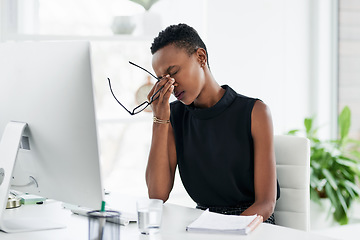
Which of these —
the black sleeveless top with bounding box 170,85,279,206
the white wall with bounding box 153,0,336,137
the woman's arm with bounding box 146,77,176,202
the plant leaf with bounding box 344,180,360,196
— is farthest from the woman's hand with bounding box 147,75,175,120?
the plant leaf with bounding box 344,180,360,196

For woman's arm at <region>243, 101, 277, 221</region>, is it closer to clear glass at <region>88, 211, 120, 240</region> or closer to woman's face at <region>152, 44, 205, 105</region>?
woman's face at <region>152, 44, 205, 105</region>

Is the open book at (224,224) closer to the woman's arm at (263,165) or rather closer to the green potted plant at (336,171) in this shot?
the woman's arm at (263,165)

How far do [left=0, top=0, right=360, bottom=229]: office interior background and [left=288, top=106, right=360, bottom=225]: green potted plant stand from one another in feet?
0.52

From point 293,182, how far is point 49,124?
888mm

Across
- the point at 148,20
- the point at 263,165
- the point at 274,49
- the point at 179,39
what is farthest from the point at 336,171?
the point at 179,39

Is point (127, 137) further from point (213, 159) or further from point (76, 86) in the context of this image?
point (76, 86)

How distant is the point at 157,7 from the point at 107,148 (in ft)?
3.03

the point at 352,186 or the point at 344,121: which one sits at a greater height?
the point at 344,121

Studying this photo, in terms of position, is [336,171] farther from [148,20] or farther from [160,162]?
[160,162]

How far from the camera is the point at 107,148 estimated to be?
3.22 m

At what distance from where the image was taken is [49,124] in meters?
1.26

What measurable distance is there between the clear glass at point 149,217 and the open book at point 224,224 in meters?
0.08

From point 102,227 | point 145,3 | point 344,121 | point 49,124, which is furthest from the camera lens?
point 344,121

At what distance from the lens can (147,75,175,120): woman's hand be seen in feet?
5.50
